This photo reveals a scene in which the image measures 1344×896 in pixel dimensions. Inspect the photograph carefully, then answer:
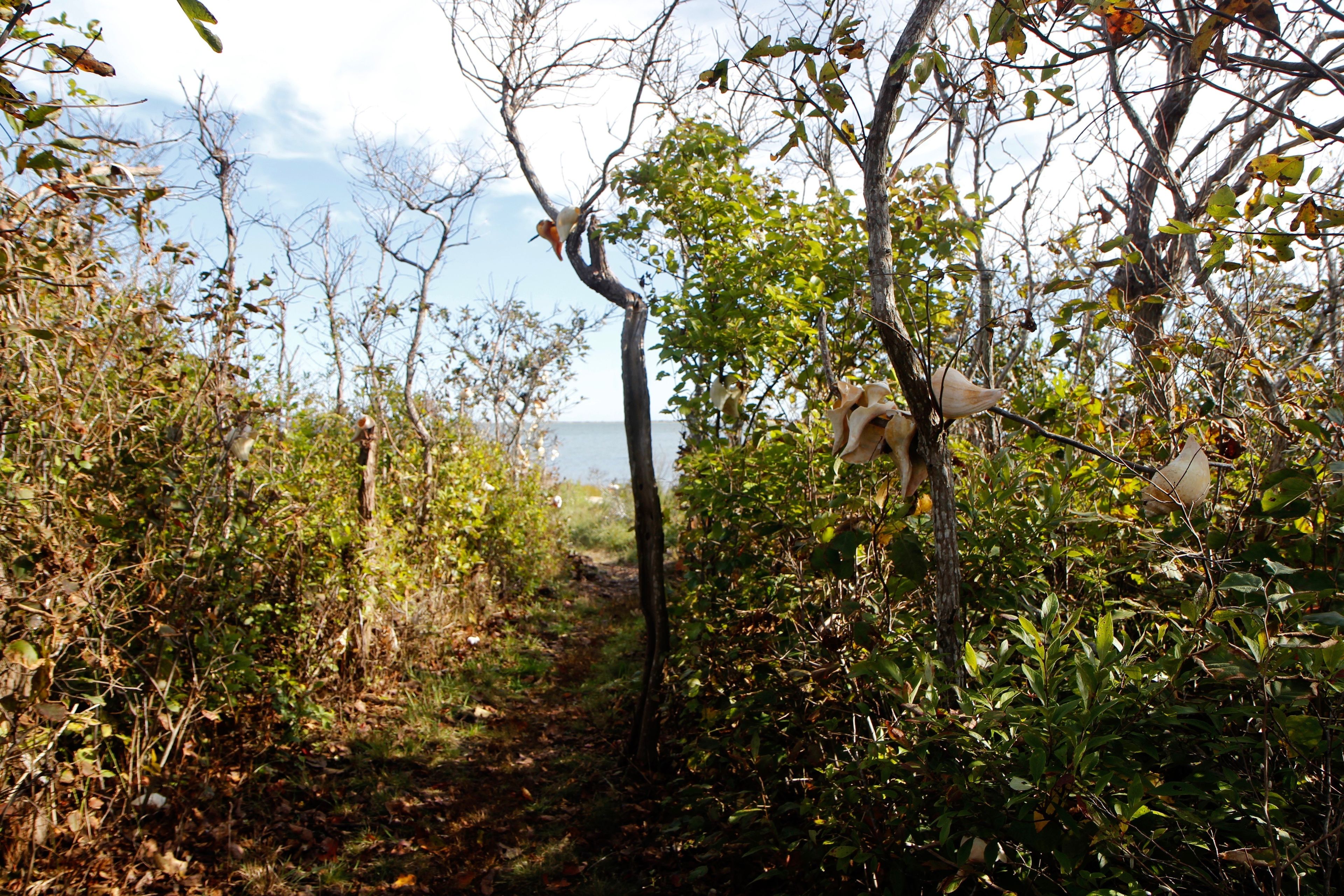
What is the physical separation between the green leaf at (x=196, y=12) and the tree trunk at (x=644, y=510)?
116 inches

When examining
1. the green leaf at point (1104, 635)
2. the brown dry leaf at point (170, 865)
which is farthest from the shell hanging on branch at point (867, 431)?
the brown dry leaf at point (170, 865)

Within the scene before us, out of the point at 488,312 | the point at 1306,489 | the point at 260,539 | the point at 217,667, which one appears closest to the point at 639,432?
the point at 260,539

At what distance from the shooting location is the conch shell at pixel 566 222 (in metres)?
3.75

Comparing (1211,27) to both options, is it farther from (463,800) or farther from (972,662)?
(463,800)

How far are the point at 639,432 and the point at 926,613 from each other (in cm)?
197

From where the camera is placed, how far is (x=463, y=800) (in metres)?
3.60

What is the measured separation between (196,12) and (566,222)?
304cm

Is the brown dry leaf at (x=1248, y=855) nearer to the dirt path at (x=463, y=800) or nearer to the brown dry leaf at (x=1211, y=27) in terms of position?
the brown dry leaf at (x=1211, y=27)

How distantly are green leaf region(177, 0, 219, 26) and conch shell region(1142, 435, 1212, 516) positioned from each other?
1.94 m

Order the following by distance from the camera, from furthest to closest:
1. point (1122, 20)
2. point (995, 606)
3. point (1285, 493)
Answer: point (995, 606)
point (1122, 20)
point (1285, 493)

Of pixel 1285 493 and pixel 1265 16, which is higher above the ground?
pixel 1265 16

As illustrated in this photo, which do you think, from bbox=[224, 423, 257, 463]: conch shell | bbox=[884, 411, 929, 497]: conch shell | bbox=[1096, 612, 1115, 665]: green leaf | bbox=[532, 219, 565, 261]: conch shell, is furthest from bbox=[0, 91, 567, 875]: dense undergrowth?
bbox=[1096, 612, 1115, 665]: green leaf

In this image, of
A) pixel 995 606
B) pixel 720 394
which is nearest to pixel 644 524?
pixel 720 394

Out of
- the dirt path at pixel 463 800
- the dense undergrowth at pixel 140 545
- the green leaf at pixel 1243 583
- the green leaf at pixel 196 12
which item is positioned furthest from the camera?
the dirt path at pixel 463 800
